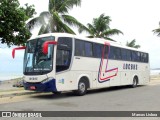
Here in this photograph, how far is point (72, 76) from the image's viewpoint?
1616 cm

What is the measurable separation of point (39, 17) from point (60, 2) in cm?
264

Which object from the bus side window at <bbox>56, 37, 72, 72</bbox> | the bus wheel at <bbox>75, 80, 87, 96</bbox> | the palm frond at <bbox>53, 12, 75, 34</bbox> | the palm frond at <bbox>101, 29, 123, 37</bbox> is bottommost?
the bus wheel at <bbox>75, 80, 87, 96</bbox>

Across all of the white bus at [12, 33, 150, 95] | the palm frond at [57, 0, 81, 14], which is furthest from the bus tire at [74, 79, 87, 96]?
the palm frond at [57, 0, 81, 14]

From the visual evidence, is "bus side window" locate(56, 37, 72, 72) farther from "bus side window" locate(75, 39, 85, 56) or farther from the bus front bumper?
the bus front bumper

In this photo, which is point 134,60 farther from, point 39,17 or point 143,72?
point 39,17

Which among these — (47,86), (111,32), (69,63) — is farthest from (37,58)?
(111,32)

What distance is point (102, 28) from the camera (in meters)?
41.0

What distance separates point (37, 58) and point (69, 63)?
1723 millimetres

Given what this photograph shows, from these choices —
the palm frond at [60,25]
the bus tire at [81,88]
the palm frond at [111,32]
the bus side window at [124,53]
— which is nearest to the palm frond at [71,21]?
the palm frond at [60,25]

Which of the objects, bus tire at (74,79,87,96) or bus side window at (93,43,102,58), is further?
bus side window at (93,43,102,58)

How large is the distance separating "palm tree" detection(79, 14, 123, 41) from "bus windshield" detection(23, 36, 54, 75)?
2433 cm

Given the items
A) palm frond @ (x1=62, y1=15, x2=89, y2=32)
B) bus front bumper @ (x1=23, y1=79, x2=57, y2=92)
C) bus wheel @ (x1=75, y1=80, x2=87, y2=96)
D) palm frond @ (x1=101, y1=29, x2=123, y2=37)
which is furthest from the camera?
palm frond @ (x1=101, y1=29, x2=123, y2=37)

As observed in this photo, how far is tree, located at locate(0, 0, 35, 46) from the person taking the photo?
16.8 m

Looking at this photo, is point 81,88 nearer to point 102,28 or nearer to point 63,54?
point 63,54
